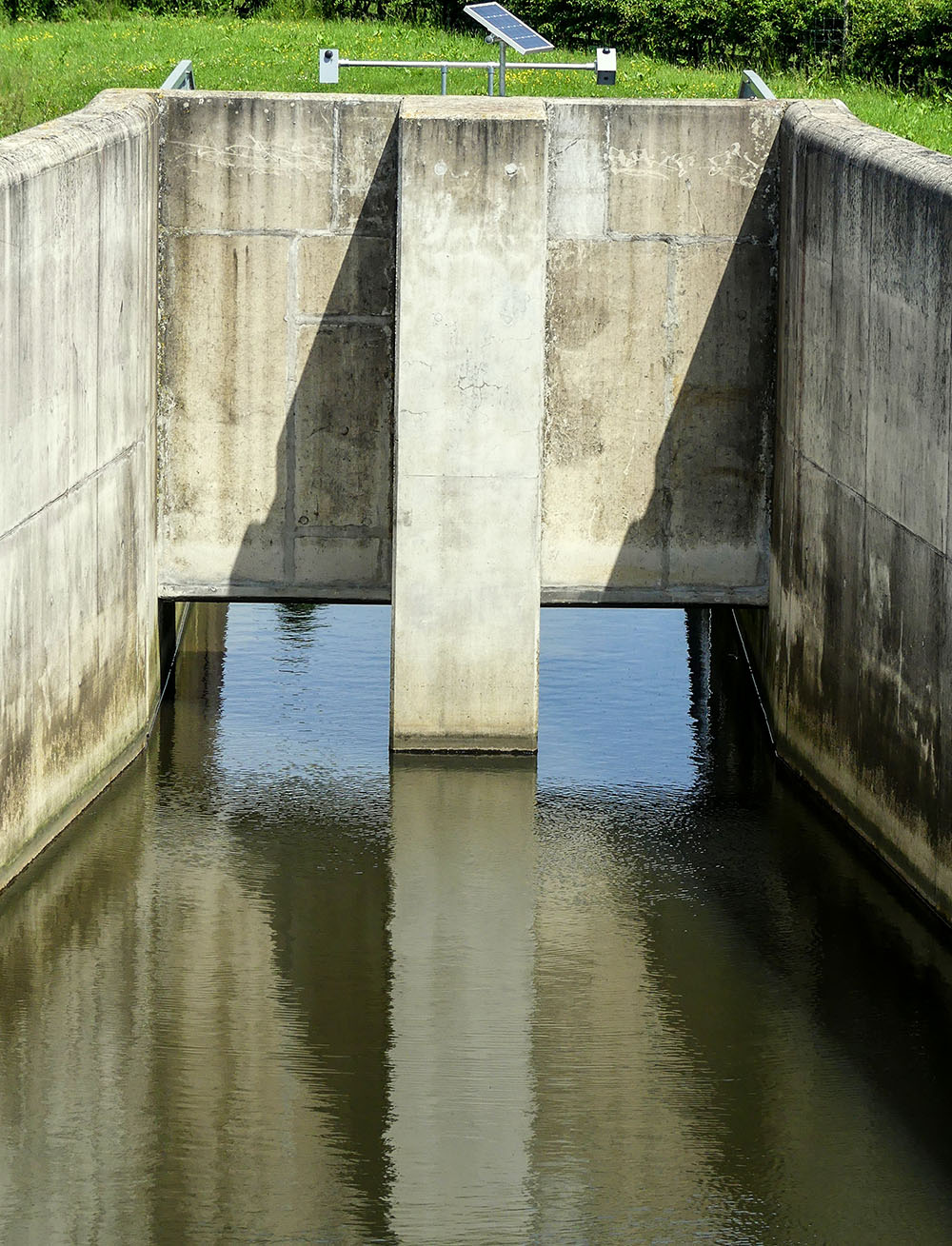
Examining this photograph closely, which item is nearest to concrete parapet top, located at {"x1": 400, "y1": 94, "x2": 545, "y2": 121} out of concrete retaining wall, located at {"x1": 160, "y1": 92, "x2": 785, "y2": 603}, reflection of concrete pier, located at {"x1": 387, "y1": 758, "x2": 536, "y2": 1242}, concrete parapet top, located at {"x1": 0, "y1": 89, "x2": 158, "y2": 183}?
concrete retaining wall, located at {"x1": 160, "y1": 92, "x2": 785, "y2": 603}

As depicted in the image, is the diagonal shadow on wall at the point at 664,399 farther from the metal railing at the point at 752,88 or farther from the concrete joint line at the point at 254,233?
the metal railing at the point at 752,88

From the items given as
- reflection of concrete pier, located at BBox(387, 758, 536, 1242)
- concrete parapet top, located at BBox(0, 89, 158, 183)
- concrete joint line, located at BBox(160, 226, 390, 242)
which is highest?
concrete parapet top, located at BBox(0, 89, 158, 183)

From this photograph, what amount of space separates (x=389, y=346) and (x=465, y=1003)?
615 cm

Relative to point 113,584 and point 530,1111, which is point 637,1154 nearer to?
point 530,1111

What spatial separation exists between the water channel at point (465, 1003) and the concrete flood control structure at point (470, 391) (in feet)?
2.40

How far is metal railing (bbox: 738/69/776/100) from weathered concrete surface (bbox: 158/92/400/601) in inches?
159

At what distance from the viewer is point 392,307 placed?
48.6 ft

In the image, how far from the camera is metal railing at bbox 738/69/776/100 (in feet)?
55.7

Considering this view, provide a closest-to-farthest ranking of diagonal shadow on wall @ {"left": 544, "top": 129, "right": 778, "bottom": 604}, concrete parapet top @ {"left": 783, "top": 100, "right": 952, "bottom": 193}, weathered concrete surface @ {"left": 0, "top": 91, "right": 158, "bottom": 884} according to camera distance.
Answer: weathered concrete surface @ {"left": 0, "top": 91, "right": 158, "bottom": 884}
concrete parapet top @ {"left": 783, "top": 100, "right": 952, "bottom": 193}
diagonal shadow on wall @ {"left": 544, "top": 129, "right": 778, "bottom": 604}

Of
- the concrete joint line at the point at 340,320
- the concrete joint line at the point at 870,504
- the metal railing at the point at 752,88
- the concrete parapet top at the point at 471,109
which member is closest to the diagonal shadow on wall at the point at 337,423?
the concrete joint line at the point at 340,320

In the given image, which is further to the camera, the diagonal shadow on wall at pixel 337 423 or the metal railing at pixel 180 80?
the metal railing at pixel 180 80

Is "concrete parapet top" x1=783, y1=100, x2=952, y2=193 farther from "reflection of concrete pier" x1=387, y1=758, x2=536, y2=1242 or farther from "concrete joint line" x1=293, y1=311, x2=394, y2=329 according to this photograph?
"reflection of concrete pier" x1=387, y1=758, x2=536, y2=1242

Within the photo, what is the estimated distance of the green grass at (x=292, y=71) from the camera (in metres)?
19.3

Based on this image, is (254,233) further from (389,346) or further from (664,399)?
(664,399)
